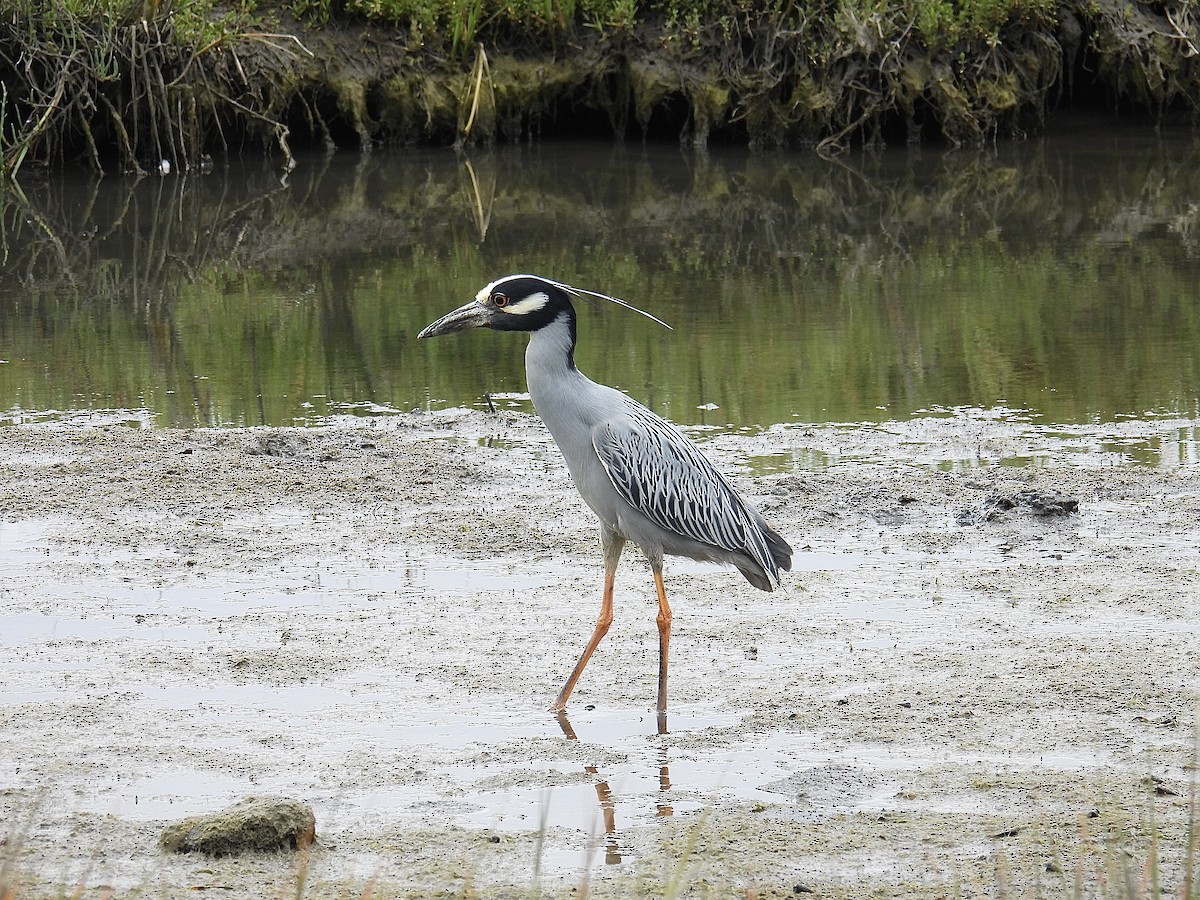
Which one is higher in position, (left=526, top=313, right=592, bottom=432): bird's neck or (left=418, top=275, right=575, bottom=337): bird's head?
(left=418, top=275, right=575, bottom=337): bird's head

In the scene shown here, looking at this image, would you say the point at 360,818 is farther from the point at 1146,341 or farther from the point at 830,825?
A: the point at 1146,341

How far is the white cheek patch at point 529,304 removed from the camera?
5484 millimetres

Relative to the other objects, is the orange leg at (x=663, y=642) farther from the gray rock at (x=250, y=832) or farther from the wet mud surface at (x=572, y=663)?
the gray rock at (x=250, y=832)

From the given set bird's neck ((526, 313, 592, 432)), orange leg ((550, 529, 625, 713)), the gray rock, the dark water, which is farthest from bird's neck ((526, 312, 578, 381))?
the dark water

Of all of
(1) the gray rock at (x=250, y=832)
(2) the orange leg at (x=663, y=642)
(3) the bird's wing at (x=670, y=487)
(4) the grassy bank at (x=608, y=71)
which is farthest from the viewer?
(4) the grassy bank at (x=608, y=71)

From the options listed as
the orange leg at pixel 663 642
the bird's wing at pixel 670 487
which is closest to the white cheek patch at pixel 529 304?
the bird's wing at pixel 670 487

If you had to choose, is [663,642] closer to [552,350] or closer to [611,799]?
Result: [611,799]

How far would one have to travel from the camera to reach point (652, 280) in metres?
12.3

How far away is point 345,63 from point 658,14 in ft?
11.8

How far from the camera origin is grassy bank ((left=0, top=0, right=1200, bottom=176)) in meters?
17.7

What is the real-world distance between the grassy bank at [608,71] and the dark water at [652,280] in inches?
23.5

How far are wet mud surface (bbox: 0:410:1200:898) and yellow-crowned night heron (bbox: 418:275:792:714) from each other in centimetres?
37

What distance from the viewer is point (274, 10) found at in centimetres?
1853

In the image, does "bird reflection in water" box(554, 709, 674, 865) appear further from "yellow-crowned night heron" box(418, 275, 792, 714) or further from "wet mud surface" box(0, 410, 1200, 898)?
"yellow-crowned night heron" box(418, 275, 792, 714)
